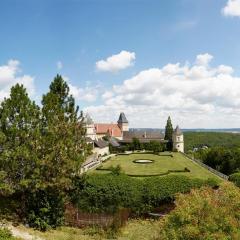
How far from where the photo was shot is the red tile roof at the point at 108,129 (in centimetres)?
9794

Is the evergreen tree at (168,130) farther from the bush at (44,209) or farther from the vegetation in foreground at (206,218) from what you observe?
the vegetation in foreground at (206,218)

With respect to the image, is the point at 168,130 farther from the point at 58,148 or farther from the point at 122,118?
the point at 58,148

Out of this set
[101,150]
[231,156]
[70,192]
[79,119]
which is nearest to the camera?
[70,192]

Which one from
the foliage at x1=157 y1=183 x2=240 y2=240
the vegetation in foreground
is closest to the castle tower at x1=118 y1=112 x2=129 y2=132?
the vegetation in foreground

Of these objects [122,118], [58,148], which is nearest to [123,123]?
[122,118]

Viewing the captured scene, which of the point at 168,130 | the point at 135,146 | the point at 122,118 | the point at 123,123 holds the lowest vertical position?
the point at 135,146

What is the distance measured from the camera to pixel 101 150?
71625 millimetres

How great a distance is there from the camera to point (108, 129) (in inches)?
3863

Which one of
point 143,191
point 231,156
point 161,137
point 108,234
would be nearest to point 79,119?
point 143,191

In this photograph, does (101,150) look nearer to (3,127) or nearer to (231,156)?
(231,156)

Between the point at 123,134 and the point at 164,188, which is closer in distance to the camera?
the point at 164,188

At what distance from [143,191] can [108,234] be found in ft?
17.5

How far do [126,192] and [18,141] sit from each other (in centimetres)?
916

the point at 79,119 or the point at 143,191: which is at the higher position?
the point at 79,119
